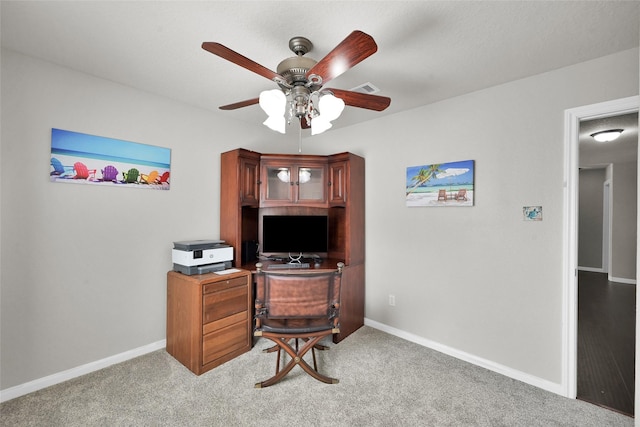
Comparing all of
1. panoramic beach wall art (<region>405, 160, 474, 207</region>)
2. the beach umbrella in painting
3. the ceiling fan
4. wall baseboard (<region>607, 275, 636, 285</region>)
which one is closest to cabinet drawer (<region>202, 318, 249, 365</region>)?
the ceiling fan

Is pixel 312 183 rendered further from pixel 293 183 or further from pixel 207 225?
pixel 207 225

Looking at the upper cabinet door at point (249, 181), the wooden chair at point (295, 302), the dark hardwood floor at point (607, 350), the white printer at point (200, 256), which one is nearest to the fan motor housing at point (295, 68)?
the wooden chair at point (295, 302)

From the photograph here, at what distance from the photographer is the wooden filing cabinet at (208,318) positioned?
238 cm

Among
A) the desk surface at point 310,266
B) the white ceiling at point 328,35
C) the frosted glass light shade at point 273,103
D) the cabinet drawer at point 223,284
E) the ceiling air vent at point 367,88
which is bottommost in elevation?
the cabinet drawer at point 223,284

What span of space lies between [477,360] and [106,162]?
3782mm

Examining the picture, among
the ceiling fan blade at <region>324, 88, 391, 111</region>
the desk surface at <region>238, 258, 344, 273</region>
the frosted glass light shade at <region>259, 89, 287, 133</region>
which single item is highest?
the ceiling fan blade at <region>324, 88, 391, 111</region>

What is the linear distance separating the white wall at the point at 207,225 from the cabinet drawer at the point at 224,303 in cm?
73

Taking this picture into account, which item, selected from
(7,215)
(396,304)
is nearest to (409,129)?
(396,304)

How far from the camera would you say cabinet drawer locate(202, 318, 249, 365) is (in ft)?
7.94

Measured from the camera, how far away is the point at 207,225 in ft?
10.4

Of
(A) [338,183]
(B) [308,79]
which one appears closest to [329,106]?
(B) [308,79]

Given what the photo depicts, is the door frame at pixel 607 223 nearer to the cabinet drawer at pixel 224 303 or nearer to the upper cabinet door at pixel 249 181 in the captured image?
the upper cabinet door at pixel 249 181

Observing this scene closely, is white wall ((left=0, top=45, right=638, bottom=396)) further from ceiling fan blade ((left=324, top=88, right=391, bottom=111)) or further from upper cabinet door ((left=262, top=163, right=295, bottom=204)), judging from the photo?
Result: ceiling fan blade ((left=324, top=88, right=391, bottom=111))

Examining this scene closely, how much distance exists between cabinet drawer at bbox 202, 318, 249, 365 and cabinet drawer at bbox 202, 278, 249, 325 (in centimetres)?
14
